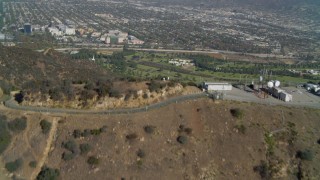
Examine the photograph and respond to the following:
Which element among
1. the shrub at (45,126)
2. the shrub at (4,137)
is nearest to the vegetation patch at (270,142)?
the shrub at (45,126)

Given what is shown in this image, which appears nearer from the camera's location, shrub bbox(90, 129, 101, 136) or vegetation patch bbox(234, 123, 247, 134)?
shrub bbox(90, 129, 101, 136)

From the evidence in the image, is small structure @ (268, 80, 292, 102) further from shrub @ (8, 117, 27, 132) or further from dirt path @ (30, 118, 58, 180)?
shrub @ (8, 117, 27, 132)

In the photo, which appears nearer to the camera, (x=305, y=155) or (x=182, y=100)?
(x=305, y=155)

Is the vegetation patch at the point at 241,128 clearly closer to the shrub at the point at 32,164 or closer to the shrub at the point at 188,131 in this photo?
the shrub at the point at 188,131

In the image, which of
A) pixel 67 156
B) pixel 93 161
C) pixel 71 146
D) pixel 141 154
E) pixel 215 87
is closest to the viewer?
pixel 93 161

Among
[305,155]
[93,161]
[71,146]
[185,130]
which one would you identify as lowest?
[93,161]

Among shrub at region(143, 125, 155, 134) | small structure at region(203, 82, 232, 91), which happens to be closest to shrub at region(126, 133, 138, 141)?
shrub at region(143, 125, 155, 134)

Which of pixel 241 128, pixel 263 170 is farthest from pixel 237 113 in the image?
pixel 263 170

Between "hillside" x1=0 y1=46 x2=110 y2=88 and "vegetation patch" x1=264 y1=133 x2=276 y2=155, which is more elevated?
"vegetation patch" x1=264 y1=133 x2=276 y2=155

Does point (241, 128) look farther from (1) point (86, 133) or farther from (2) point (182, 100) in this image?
(1) point (86, 133)
